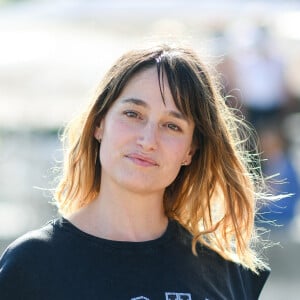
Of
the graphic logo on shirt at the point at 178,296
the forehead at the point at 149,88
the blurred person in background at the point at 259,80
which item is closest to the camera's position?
the graphic logo on shirt at the point at 178,296

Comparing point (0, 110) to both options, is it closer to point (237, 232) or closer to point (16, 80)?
point (16, 80)

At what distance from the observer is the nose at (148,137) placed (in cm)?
355

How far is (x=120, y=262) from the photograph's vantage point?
3.54 metres

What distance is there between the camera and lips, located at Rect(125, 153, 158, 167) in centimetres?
355

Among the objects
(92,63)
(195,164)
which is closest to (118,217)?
(195,164)

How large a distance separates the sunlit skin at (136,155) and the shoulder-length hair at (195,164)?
0.16 feet

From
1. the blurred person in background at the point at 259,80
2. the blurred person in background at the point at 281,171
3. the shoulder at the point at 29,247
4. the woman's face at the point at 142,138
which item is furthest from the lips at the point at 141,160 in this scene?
the blurred person in background at the point at 259,80

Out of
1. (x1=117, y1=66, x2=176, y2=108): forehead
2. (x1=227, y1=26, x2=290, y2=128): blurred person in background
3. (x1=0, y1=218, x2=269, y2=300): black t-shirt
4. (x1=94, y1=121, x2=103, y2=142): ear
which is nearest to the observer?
(x1=0, y1=218, x2=269, y2=300): black t-shirt

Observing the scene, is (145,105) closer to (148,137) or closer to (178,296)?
(148,137)

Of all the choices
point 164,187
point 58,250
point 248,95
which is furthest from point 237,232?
point 248,95

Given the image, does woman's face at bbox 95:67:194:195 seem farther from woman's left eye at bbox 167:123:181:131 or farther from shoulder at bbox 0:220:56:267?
shoulder at bbox 0:220:56:267

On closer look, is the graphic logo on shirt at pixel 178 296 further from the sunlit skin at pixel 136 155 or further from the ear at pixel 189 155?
the ear at pixel 189 155

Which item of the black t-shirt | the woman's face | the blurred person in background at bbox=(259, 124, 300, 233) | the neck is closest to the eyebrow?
the woman's face

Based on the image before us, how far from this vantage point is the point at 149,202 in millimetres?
3758
